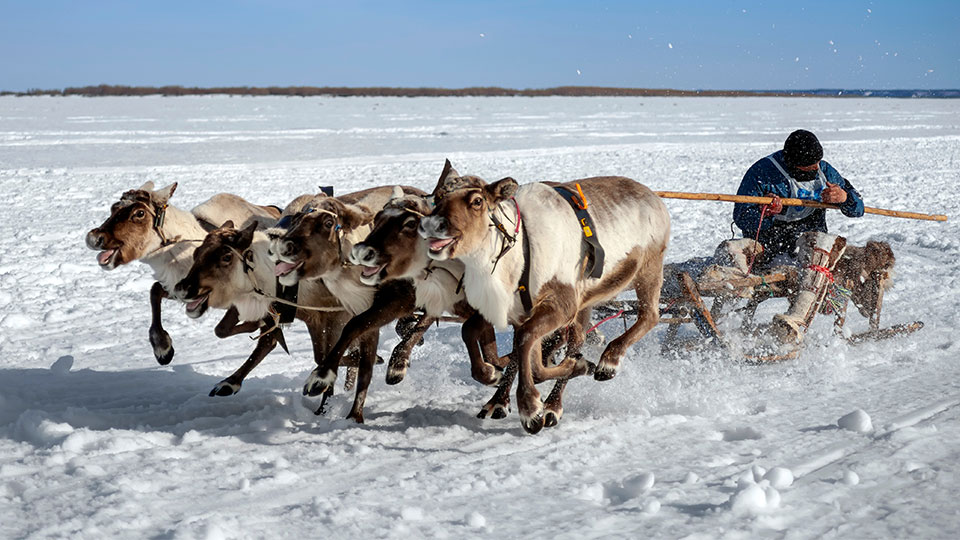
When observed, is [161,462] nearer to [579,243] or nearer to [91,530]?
[91,530]

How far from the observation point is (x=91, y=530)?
11.9 ft

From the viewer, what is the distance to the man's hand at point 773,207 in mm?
7012

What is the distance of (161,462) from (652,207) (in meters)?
3.27

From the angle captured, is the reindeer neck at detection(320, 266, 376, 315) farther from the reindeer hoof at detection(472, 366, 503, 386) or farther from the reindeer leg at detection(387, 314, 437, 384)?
the reindeer hoof at detection(472, 366, 503, 386)

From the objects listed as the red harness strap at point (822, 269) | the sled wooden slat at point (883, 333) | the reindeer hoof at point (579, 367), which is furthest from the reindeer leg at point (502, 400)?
the sled wooden slat at point (883, 333)

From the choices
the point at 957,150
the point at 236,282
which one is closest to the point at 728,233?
the point at 236,282

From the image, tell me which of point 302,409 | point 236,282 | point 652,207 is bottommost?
point 302,409

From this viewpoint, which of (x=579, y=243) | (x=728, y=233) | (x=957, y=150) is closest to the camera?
(x=579, y=243)

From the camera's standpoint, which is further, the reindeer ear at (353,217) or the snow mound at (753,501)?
the reindeer ear at (353,217)

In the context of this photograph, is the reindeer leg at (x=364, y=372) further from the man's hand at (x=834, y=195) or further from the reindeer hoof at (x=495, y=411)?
the man's hand at (x=834, y=195)

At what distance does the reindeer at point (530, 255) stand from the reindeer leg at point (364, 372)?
86 centimetres

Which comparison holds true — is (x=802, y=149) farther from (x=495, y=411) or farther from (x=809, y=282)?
(x=495, y=411)

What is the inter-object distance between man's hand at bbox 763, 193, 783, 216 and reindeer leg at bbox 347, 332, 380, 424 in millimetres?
3414

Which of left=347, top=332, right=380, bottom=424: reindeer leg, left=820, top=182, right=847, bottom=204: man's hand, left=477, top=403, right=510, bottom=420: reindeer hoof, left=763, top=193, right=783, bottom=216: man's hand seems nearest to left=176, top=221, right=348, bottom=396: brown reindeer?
left=347, top=332, right=380, bottom=424: reindeer leg
